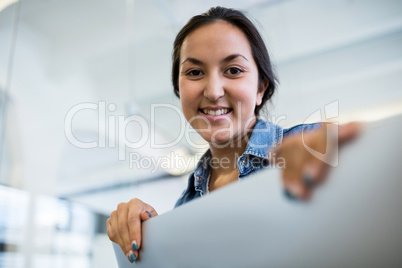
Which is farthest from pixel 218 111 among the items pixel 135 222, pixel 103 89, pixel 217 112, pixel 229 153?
pixel 103 89

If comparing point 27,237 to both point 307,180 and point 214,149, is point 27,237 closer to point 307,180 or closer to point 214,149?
point 214,149

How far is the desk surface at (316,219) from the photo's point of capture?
0.16 metres

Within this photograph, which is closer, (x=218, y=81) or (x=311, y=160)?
(x=311, y=160)

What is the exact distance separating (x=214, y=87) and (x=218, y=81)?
0.04 ft

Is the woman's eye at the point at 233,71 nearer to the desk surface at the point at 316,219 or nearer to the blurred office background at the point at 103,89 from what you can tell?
the desk surface at the point at 316,219

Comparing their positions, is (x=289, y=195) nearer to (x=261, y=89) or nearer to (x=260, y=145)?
(x=260, y=145)

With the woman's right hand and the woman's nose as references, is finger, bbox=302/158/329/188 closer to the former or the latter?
the woman's right hand

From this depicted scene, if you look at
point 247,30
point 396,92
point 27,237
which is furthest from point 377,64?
point 27,237

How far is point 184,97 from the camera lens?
500 mm

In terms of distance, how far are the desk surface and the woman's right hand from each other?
0.21ft

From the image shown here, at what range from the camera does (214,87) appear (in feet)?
1.47

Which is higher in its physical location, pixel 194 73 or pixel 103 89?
pixel 103 89

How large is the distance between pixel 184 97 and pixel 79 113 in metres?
1.51

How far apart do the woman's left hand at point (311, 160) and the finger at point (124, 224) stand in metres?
0.18
